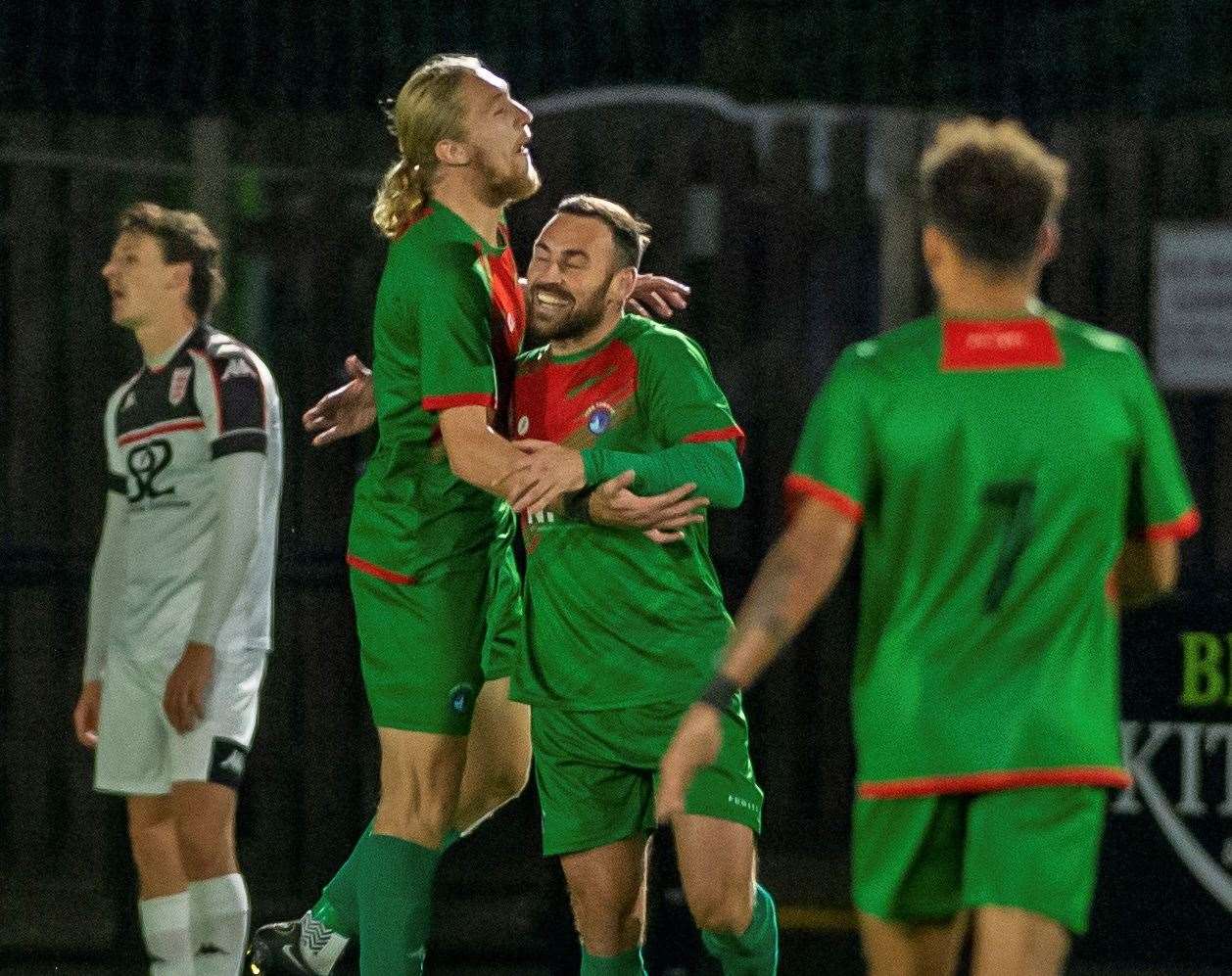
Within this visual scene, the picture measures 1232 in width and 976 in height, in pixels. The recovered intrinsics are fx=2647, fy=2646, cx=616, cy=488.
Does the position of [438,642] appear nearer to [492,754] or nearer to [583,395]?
[492,754]

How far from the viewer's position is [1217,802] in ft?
23.4

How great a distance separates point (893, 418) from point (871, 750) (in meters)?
0.50

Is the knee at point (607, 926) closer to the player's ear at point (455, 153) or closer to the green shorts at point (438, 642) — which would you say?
the green shorts at point (438, 642)

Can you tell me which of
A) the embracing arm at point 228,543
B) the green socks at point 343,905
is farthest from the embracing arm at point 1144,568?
the embracing arm at point 228,543

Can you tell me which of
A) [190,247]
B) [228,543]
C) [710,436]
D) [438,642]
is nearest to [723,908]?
[438,642]

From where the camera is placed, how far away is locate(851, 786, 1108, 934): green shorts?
3867 mm

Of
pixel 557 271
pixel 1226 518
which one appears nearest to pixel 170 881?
pixel 557 271

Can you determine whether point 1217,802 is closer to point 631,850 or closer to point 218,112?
point 631,850

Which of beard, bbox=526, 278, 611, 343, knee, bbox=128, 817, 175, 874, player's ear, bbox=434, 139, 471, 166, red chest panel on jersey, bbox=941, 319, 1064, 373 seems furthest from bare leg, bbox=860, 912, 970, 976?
knee, bbox=128, 817, 175, 874

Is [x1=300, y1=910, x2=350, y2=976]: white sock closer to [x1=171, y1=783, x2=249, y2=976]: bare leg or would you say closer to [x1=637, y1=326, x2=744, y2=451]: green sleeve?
[x1=171, y1=783, x2=249, y2=976]: bare leg

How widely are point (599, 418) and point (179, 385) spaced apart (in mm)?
1451

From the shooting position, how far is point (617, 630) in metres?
5.29

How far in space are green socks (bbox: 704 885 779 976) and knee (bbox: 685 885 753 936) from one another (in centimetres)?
3

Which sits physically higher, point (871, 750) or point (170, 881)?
Answer: point (871, 750)
